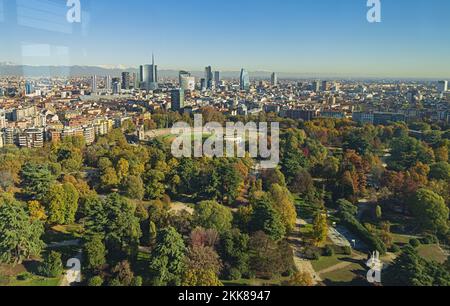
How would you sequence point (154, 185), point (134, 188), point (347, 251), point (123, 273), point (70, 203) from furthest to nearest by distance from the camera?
point (154, 185), point (134, 188), point (70, 203), point (347, 251), point (123, 273)

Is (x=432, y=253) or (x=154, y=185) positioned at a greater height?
(x=154, y=185)

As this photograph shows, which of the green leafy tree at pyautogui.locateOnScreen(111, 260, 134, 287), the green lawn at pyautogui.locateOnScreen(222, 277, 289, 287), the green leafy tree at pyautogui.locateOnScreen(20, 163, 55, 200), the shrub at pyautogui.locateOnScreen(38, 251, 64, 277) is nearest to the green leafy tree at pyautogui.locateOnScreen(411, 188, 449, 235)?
the green lawn at pyautogui.locateOnScreen(222, 277, 289, 287)

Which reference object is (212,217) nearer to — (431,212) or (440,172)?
(431,212)

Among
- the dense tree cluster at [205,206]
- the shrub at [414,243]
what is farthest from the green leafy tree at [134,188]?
the shrub at [414,243]

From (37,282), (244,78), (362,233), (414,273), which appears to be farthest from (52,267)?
(244,78)

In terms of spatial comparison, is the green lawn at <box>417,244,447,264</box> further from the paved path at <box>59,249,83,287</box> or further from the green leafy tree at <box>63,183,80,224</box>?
the green leafy tree at <box>63,183,80,224</box>
